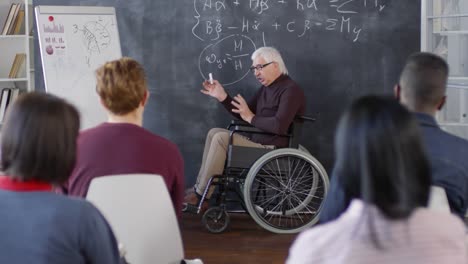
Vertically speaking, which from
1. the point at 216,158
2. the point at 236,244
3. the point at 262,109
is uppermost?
the point at 262,109

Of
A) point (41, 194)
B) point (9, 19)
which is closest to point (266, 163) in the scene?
point (9, 19)

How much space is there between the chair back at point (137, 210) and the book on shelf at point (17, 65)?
3.84 meters

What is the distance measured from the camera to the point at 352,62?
5414 millimetres

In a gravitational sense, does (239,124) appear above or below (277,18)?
below

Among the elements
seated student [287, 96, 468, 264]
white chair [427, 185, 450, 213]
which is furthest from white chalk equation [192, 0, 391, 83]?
seated student [287, 96, 468, 264]

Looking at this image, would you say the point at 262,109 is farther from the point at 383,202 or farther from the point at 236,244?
the point at 383,202

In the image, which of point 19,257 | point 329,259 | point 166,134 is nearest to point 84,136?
point 19,257

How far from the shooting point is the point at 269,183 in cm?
479

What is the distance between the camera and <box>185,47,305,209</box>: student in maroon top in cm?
484

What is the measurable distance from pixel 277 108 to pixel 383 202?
368cm

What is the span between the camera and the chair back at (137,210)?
2.42 metres

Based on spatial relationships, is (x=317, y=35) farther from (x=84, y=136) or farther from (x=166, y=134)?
(x=84, y=136)

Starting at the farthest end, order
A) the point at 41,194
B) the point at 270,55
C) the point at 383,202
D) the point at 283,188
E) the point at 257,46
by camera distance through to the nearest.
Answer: the point at 257,46, the point at 270,55, the point at 283,188, the point at 41,194, the point at 383,202

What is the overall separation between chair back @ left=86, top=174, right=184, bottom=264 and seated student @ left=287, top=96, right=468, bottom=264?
1.07m
